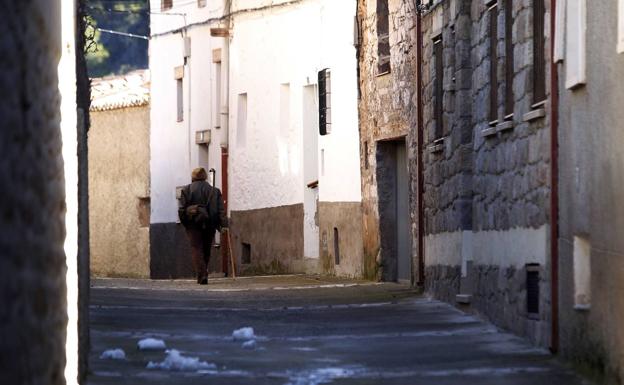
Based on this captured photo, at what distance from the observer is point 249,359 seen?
39.1ft

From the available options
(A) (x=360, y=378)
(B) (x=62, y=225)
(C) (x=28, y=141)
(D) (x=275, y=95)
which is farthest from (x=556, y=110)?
(D) (x=275, y=95)

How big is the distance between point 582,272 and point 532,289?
1.94 meters

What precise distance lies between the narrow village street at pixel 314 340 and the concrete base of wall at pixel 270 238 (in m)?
7.11

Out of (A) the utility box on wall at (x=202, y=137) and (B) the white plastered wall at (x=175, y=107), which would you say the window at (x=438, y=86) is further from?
(A) the utility box on wall at (x=202, y=137)

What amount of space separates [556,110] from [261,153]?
60.5 ft

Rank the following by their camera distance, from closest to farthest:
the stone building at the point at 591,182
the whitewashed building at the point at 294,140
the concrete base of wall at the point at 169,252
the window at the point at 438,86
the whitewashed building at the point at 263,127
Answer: the stone building at the point at 591,182 → the window at the point at 438,86 → the whitewashed building at the point at 294,140 → the whitewashed building at the point at 263,127 → the concrete base of wall at the point at 169,252

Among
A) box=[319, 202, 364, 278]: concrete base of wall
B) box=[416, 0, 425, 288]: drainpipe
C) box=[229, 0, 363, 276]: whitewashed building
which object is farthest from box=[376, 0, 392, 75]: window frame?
box=[416, 0, 425, 288]: drainpipe

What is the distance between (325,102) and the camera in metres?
25.6

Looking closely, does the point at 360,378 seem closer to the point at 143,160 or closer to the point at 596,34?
the point at 596,34

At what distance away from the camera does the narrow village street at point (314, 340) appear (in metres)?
10.7

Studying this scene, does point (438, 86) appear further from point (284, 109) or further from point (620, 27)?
point (284, 109)

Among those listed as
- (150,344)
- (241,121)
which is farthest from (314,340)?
(241,121)

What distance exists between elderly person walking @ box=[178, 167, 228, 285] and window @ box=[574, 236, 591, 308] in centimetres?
1277

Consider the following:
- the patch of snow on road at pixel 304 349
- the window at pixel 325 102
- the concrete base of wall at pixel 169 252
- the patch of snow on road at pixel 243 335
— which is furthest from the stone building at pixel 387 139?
the concrete base of wall at pixel 169 252
